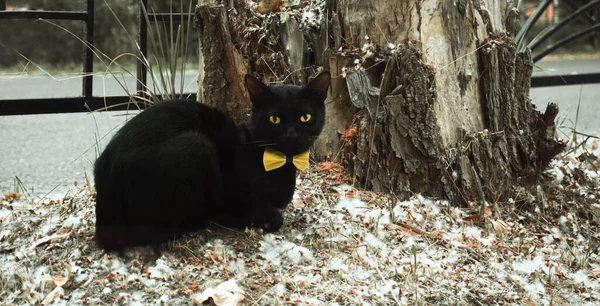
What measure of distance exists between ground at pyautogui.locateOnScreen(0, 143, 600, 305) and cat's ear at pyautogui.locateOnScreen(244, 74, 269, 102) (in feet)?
2.11

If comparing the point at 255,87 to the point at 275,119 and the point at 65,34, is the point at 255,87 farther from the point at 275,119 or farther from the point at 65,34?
the point at 65,34

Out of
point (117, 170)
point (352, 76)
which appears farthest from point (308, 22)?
point (117, 170)

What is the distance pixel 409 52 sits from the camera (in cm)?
322

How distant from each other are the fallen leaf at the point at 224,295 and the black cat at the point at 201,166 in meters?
0.41

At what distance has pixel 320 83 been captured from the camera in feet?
9.27

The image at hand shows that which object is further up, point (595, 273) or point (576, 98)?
point (576, 98)

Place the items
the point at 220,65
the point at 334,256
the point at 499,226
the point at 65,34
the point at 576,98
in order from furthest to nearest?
the point at 576,98 < the point at 65,34 < the point at 220,65 < the point at 499,226 < the point at 334,256

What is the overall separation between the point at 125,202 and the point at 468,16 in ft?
6.92

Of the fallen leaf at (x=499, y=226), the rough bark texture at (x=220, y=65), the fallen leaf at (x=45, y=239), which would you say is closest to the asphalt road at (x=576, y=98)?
the fallen leaf at (x=499, y=226)

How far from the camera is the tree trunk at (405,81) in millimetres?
3311

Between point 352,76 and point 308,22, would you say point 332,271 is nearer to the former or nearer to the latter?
point 352,76

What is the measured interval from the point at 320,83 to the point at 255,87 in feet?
0.98

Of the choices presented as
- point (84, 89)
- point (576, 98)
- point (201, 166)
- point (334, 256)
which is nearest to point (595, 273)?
point (334, 256)

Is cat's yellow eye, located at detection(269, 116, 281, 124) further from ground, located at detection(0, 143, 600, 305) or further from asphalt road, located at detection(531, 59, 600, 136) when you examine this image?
asphalt road, located at detection(531, 59, 600, 136)
